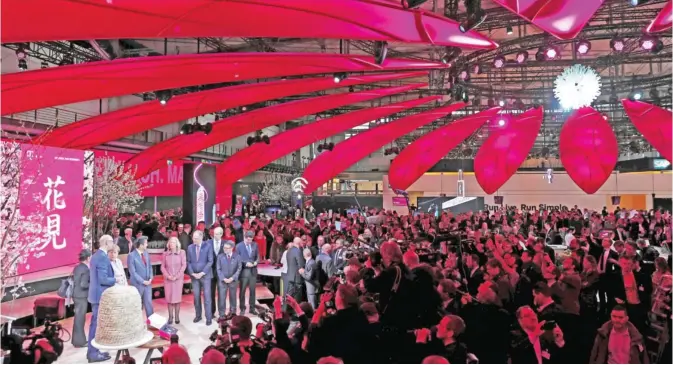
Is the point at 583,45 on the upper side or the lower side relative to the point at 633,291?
upper

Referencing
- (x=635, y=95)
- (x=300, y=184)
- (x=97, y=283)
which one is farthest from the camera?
(x=300, y=184)

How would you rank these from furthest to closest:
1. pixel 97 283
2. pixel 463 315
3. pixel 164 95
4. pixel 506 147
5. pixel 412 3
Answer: pixel 506 147, pixel 164 95, pixel 97 283, pixel 412 3, pixel 463 315

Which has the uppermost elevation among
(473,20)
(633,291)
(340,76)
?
(340,76)

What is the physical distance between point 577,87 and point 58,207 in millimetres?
8278

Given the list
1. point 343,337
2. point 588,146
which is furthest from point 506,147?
point 343,337

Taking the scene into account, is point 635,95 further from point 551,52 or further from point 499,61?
point 499,61

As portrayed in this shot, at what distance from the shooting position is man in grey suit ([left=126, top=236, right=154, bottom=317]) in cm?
558

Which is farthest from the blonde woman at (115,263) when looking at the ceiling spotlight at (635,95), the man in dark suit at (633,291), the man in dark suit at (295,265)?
the ceiling spotlight at (635,95)

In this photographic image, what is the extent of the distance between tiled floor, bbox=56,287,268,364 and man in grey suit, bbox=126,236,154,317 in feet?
1.88

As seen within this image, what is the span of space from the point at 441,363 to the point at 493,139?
1284cm

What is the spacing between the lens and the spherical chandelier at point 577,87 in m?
7.19

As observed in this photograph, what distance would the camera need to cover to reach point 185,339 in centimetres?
568

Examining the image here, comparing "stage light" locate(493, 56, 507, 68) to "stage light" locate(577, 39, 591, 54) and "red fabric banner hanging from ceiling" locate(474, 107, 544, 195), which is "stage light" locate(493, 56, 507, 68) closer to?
"stage light" locate(577, 39, 591, 54)

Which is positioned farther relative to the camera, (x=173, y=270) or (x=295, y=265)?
(x=295, y=265)
